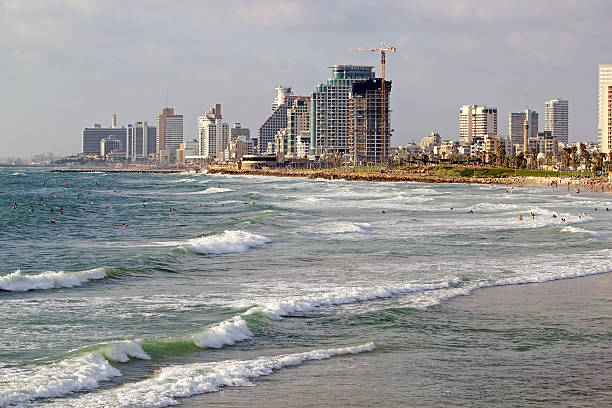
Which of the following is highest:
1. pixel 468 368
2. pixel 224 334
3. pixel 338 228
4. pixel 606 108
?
pixel 606 108

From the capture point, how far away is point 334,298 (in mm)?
21516

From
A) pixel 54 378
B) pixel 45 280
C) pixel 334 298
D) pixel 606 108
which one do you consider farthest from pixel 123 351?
pixel 606 108

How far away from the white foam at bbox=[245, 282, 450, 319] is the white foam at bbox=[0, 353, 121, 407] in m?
5.32

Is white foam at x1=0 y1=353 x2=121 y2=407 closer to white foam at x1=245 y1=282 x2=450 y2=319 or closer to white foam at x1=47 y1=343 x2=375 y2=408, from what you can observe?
white foam at x1=47 y1=343 x2=375 y2=408

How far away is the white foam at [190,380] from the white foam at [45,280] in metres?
10.1

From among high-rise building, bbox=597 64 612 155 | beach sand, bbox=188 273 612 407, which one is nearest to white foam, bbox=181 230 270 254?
beach sand, bbox=188 273 612 407

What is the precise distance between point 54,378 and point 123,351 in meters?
1.86

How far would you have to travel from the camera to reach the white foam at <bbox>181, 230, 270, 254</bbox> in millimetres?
33719

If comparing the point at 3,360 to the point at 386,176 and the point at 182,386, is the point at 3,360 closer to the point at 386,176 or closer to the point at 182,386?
the point at 182,386

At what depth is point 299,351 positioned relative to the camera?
16094 millimetres

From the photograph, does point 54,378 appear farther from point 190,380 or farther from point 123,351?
point 190,380

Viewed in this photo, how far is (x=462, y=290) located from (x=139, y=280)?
10180 millimetres

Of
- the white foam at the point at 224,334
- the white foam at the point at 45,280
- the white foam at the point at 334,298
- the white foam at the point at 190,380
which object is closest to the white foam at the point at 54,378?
the white foam at the point at 190,380

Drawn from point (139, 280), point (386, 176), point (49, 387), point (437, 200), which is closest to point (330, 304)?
point (139, 280)
